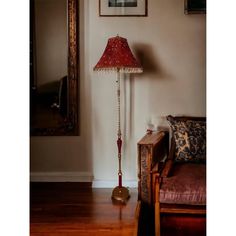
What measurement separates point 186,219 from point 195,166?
58 centimetres

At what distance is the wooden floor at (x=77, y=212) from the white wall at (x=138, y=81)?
34 centimetres

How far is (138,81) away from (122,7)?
0.68 meters

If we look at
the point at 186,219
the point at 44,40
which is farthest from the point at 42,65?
the point at 186,219

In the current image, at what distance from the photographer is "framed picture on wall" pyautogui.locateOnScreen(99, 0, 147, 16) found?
3734 mm

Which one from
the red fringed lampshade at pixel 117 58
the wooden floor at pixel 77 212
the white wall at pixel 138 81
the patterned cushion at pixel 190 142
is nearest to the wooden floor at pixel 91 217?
the wooden floor at pixel 77 212

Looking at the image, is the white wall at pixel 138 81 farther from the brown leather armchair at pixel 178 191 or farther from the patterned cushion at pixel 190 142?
the brown leather armchair at pixel 178 191

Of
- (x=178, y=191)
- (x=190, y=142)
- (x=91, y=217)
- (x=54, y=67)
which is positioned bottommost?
(x=91, y=217)

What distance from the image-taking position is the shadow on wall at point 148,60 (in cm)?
378

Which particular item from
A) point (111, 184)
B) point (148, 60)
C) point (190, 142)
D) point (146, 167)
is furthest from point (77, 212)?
point (148, 60)

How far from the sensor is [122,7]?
3740mm

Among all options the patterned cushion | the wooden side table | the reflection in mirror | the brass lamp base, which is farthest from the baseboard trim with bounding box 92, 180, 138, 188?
the wooden side table

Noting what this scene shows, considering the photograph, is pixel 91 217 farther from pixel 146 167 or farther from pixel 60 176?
pixel 60 176

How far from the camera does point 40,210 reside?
3041 mm

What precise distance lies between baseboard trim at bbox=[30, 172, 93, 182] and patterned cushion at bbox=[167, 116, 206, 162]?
39.4 inches
